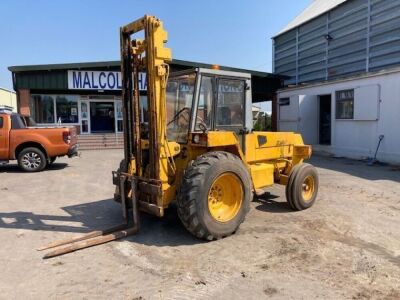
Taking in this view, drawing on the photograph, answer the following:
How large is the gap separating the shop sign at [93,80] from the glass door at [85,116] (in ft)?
6.48

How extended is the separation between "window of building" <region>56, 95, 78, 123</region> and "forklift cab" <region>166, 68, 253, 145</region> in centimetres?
1554

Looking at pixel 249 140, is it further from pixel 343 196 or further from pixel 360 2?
pixel 360 2

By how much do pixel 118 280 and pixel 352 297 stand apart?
239 centimetres

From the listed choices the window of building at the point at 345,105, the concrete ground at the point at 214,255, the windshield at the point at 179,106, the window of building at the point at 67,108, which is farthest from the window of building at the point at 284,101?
the windshield at the point at 179,106

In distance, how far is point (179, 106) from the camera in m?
5.96

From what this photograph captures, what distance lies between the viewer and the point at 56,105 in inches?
791

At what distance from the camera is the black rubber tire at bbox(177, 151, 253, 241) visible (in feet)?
16.2

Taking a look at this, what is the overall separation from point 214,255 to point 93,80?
52.0 ft

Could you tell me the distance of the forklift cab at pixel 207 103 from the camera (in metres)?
5.65

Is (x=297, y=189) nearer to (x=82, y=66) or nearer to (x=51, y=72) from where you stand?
(x=82, y=66)

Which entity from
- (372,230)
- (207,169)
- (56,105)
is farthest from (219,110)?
(56,105)

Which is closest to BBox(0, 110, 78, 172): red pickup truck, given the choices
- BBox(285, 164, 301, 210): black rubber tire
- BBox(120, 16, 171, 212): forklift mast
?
BBox(120, 16, 171, 212): forklift mast

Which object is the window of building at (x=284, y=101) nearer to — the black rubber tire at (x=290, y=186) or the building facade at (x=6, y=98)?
the black rubber tire at (x=290, y=186)

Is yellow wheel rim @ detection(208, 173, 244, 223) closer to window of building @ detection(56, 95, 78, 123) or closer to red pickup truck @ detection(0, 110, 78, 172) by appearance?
red pickup truck @ detection(0, 110, 78, 172)
